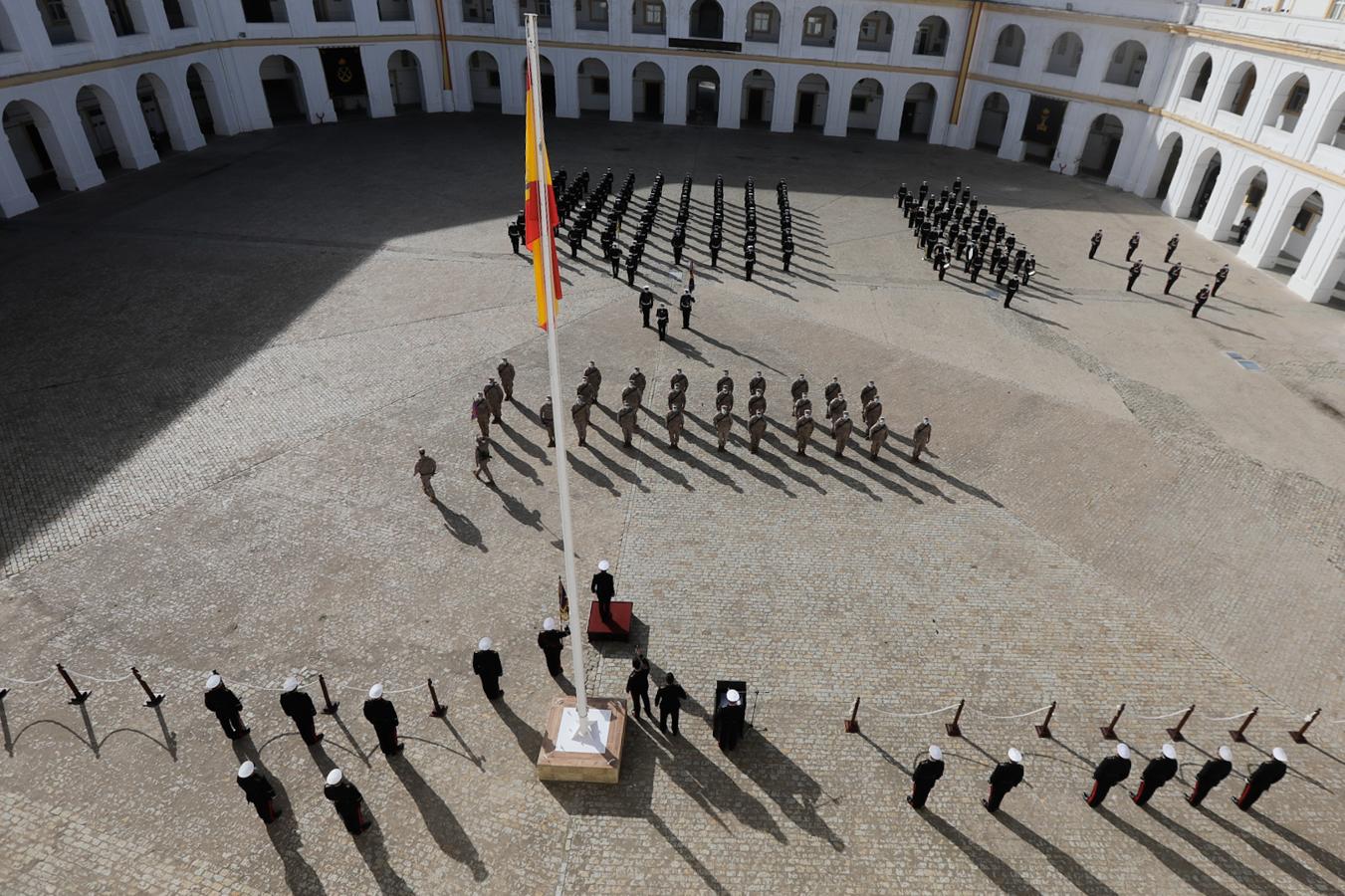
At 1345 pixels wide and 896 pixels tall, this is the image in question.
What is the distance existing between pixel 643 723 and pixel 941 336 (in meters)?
15.5

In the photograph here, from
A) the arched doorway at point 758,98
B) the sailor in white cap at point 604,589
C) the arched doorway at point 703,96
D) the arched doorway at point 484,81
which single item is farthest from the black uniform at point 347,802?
the arched doorway at point 484,81

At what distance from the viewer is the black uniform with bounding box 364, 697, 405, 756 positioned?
31.6 ft

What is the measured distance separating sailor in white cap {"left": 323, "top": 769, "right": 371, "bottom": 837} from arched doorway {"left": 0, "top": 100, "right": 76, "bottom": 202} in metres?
32.1

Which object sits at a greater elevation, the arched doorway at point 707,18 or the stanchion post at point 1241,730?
the arched doorway at point 707,18

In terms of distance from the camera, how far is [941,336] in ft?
71.9

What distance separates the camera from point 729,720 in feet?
32.9

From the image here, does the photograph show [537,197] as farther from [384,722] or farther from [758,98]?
[758,98]

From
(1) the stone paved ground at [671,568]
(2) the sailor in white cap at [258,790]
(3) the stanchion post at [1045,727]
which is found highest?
(2) the sailor in white cap at [258,790]

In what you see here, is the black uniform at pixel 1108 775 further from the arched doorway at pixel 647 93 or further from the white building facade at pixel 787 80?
the arched doorway at pixel 647 93

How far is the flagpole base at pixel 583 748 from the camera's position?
32.2 ft

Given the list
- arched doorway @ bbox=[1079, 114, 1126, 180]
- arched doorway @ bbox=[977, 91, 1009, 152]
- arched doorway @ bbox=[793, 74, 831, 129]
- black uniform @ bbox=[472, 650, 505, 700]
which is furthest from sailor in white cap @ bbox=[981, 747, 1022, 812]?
arched doorway @ bbox=[793, 74, 831, 129]

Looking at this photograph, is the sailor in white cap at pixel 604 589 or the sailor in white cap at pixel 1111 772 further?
the sailor in white cap at pixel 604 589

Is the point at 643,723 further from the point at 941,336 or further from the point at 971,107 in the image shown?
the point at 971,107

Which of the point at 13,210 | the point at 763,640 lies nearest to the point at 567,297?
the point at 763,640
